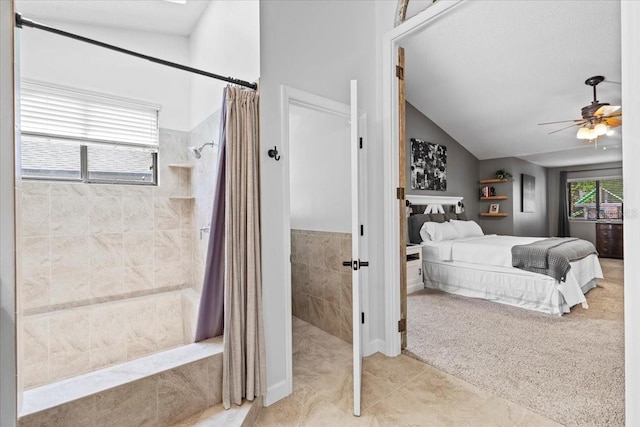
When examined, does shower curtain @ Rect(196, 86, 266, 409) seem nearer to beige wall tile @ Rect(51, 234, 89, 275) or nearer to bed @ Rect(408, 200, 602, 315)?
beige wall tile @ Rect(51, 234, 89, 275)

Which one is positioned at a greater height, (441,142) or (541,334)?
(441,142)

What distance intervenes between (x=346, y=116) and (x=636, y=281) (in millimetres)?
1890

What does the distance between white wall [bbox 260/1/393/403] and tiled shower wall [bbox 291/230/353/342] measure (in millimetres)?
339

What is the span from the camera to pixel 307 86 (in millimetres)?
2119

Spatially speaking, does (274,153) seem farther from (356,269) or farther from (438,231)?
(438,231)

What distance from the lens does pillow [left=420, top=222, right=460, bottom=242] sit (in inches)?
185

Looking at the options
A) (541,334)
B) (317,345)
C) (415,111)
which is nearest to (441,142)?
(415,111)

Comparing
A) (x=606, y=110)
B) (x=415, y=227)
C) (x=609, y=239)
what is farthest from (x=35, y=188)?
(x=609, y=239)

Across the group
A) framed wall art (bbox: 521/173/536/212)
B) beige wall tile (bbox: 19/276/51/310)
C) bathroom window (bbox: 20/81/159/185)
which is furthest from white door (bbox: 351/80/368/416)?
framed wall art (bbox: 521/173/536/212)

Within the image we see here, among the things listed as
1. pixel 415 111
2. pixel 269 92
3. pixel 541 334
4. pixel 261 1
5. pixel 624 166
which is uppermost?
pixel 415 111

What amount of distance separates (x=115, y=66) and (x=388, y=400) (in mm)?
A: 3488

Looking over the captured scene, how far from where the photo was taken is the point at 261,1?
6.20 feet

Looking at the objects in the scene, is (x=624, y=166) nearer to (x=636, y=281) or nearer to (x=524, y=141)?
(x=636, y=281)

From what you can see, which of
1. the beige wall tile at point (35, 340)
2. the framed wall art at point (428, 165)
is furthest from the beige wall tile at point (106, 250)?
the framed wall art at point (428, 165)
